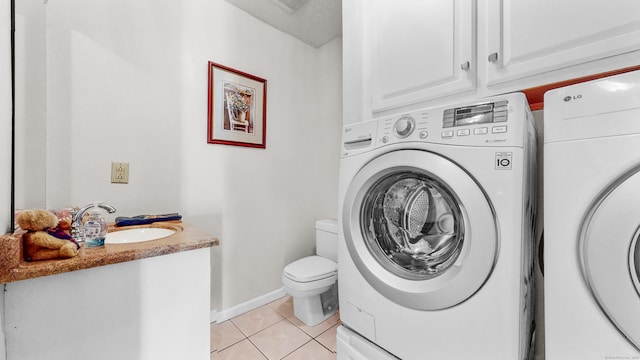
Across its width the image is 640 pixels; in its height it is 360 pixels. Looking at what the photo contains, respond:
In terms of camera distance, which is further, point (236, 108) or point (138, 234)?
point (236, 108)

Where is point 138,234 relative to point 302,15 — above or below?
below

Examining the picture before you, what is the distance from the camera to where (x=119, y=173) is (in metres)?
1.37

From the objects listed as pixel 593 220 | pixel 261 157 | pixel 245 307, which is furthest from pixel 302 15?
pixel 245 307

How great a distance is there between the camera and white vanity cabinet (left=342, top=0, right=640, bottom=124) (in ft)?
2.41

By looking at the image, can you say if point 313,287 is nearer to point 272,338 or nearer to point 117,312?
point 272,338

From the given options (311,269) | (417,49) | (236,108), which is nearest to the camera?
(417,49)

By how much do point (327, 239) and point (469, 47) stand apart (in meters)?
1.62

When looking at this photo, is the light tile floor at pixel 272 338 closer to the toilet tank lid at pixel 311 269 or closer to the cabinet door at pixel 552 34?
the toilet tank lid at pixel 311 269

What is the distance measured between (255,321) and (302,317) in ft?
1.12

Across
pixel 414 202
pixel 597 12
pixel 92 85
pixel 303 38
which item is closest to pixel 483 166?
pixel 414 202

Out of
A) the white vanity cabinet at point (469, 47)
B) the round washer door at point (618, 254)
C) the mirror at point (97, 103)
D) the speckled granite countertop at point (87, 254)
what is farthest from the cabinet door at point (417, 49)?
the mirror at point (97, 103)

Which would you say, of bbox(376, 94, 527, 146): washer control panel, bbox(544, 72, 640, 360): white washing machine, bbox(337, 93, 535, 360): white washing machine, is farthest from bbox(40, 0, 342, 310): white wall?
bbox(544, 72, 640, 360): white washing machine

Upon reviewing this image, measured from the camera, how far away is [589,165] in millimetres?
575

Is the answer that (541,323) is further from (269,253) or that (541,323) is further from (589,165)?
(269,253)
